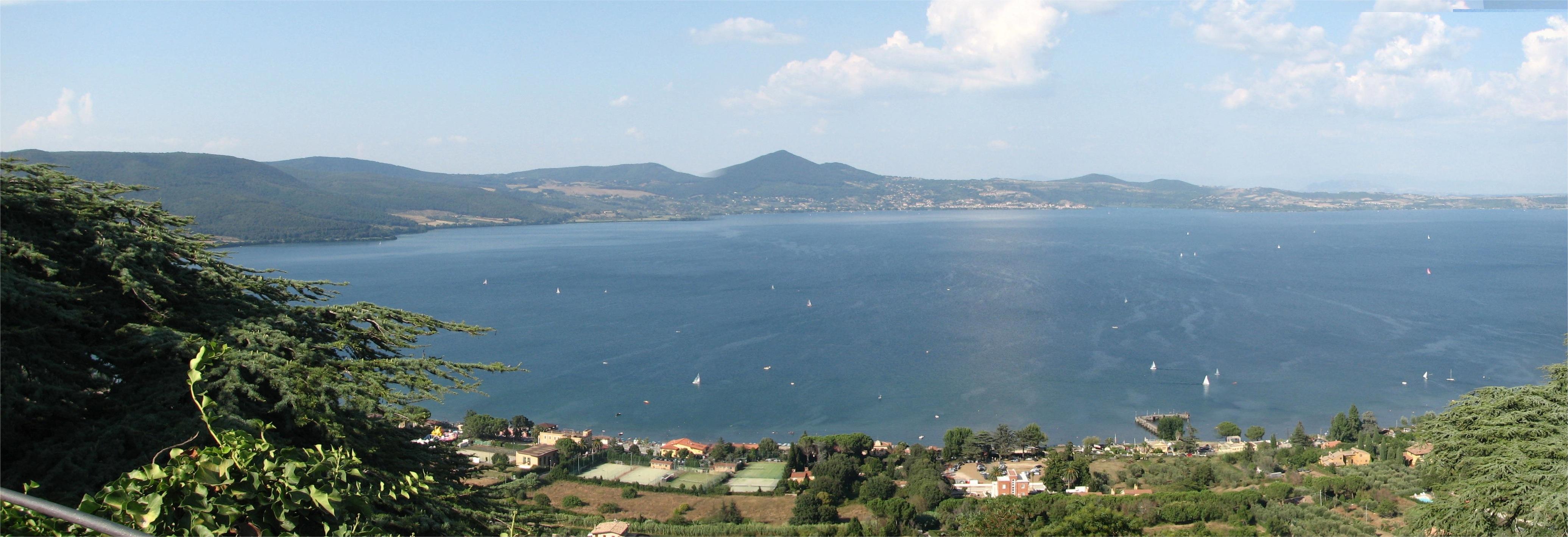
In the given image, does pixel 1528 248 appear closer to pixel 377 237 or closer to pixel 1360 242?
pixel 1360 242

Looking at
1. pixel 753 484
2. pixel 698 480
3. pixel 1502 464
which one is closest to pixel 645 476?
pixel 698 480

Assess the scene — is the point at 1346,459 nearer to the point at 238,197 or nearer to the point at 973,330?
the point at 973,330

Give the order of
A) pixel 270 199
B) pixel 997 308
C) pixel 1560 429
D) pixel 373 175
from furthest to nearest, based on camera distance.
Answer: pixel 373 175 < pixel 270 199 < pixel 997 308 < pixel 1560 429

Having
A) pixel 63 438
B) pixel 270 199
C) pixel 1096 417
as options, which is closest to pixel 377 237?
pixel 270 199

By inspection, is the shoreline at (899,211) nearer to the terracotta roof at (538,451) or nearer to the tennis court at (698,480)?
the terracotta roof at (538,451)

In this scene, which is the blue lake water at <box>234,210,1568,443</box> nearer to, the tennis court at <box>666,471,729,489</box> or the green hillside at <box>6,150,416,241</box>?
the tennis court at <box>666,471,729,489</box>

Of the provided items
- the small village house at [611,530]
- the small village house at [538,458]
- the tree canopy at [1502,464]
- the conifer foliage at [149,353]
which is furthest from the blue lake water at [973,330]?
the conifer foliage at [149,353]

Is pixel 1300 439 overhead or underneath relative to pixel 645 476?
overhead
